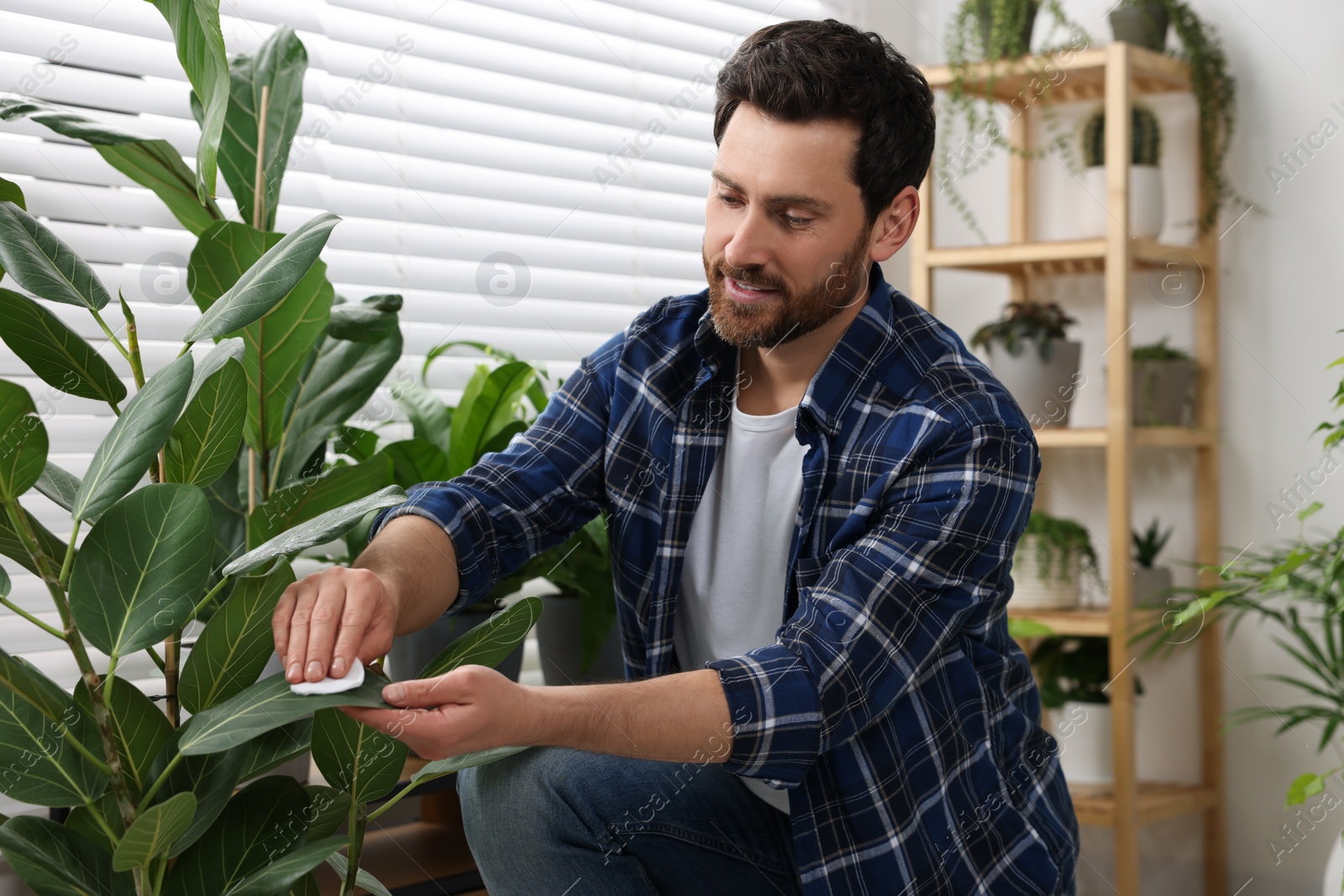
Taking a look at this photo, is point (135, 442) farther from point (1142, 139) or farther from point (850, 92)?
point (1142, 139)

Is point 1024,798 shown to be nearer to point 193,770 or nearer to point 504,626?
point 504,626

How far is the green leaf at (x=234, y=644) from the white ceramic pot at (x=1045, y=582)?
159cm

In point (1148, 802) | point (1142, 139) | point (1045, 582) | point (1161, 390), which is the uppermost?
point (1142, 139)

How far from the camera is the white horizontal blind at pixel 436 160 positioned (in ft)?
4.81

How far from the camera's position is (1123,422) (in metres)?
2.05

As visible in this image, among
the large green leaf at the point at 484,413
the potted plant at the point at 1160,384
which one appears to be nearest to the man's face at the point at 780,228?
the large green leaf at the point at 484,413

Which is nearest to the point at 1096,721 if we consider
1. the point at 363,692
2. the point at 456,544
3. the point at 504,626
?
the point at 456,544

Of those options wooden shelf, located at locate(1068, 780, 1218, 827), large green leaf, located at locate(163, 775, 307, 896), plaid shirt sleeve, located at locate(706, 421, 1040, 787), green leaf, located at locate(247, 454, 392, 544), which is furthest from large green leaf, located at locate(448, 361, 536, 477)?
wooden shelf, located at locate(1068, 780, 1218, 827)

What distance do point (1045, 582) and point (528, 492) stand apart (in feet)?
4.03

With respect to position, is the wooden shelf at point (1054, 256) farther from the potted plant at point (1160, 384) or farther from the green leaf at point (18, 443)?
the green leaf at point (18, 443)

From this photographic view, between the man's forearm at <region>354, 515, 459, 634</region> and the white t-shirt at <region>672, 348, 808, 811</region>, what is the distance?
29 cm

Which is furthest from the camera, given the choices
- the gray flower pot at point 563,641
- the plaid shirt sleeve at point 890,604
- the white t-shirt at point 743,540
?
the gray flower pot at point 563,641

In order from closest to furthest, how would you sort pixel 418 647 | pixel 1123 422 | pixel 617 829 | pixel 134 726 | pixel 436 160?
pixel 134 726, pixel 617 829, pixel 418 647, pixel 436 160, pixel 1123 422

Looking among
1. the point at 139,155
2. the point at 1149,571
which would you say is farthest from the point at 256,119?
the point at 1149,571
